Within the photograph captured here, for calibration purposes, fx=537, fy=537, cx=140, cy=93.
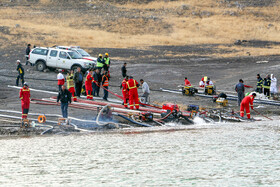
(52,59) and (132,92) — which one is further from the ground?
(52,59)

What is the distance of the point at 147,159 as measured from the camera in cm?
1712

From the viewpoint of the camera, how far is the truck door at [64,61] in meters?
36.1

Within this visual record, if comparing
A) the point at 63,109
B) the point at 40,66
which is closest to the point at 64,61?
the point at 40,66

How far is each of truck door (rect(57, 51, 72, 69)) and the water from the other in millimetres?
15922

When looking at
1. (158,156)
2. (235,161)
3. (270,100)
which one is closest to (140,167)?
(158,156)

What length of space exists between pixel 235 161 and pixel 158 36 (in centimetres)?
4430

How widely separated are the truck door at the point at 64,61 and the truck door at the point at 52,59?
1.11ft

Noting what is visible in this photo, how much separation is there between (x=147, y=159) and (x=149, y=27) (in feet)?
157

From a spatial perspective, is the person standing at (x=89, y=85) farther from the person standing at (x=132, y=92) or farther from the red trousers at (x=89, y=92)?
the person standing at (x=132, y=92)

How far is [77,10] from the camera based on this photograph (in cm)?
7144

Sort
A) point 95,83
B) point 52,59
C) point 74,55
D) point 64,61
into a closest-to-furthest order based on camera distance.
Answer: point 95,83 → point 64,61 → point 74,55 → point 52,59

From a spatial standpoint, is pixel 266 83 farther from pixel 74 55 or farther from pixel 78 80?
pixel 74 55

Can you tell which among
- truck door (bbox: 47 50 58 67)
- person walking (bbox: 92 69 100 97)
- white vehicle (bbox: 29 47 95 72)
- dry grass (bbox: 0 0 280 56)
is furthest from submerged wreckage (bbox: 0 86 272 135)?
dry grass (bbox: 0 0 280 56)

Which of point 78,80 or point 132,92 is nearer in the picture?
point 132,92
